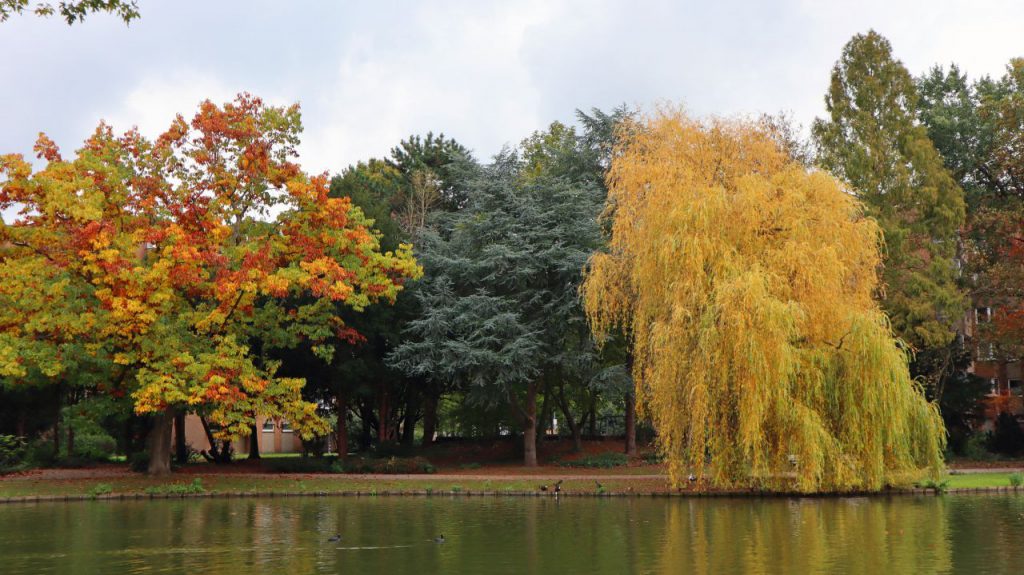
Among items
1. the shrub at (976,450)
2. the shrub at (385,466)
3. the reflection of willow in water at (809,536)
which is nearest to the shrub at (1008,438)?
the shrub at (976,450)

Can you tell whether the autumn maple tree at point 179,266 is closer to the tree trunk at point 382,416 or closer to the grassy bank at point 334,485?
the grassy bank at point 334,485

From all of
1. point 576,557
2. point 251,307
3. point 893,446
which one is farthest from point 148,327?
point 893,446

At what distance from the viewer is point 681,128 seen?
32.7 m

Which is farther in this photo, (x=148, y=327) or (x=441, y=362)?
(x=441, y=362)

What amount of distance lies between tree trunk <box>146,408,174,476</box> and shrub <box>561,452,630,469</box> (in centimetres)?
1701

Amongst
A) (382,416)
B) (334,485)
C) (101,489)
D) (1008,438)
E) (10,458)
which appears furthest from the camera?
(382,416)

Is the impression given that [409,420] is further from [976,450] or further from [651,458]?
[976,450]

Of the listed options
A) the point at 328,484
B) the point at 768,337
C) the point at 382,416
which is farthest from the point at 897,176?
the point at 328,484

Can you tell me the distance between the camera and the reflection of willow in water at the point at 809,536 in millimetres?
15625

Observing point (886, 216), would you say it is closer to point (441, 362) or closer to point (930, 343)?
point (930, 343)

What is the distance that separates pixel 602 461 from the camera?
4159 cm

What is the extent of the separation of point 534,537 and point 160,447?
23.4 m

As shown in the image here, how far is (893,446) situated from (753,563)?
13.3m

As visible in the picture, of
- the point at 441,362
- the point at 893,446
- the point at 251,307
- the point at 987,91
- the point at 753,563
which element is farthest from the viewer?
the point at 987,91
